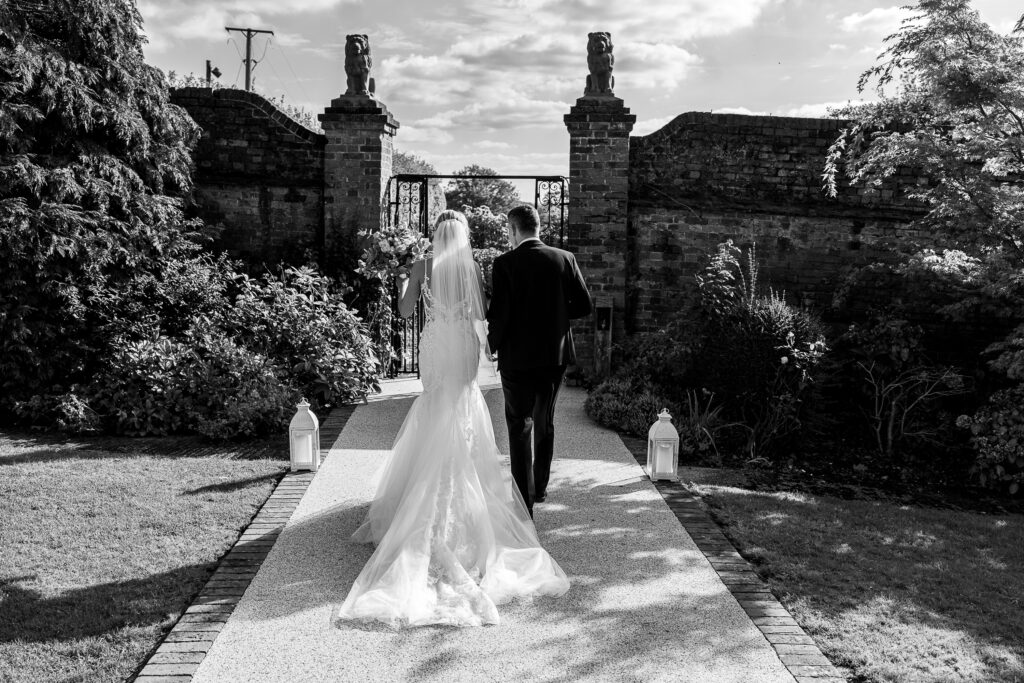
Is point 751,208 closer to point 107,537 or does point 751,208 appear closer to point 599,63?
point 599,63

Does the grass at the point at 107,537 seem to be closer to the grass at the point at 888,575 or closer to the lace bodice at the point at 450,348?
the lace bodice at the point at 450,348

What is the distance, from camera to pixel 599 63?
10.5 meters

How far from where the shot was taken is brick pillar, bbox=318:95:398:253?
10.7 metres

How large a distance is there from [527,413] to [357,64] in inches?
268

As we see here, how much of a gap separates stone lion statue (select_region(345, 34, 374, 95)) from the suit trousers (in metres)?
6.56

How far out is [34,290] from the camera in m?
8.23

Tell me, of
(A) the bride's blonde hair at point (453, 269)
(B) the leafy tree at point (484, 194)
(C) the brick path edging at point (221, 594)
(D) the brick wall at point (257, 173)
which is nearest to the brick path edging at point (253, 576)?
(C) the brick path edging at point (221, 594)

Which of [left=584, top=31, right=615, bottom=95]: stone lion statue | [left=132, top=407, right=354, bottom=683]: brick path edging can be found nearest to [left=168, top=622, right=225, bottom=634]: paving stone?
[left=132, top=407, right=354, bottom=683]: brick path edging

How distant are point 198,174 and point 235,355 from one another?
11.9 ft

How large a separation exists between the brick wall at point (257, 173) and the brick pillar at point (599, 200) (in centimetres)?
317

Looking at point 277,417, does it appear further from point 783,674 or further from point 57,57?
point 783,674

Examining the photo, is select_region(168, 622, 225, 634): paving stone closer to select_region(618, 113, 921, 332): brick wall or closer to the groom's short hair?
the groom's short hair

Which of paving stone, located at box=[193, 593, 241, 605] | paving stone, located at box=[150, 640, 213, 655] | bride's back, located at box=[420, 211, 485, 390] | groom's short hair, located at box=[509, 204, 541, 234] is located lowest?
paving stone, located at box=[150, 640, 213, 655]

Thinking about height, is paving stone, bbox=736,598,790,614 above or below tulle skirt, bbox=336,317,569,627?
below
